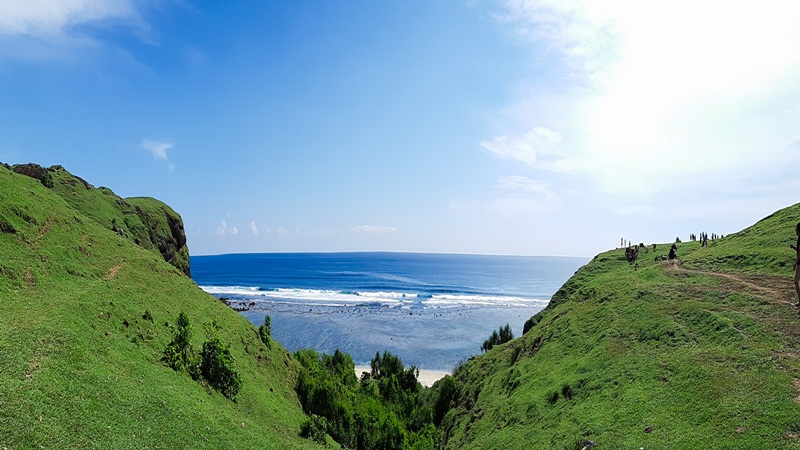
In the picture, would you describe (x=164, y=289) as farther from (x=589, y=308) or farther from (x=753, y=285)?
(x=753, y=285)

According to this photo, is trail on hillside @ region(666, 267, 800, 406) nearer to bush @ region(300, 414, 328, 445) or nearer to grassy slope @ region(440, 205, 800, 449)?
grassy slope @ region(440, 205, 800, 449)

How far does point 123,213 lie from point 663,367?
86.4 m

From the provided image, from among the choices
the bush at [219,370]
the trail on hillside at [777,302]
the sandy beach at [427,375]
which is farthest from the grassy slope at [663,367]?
the sandy beach at [427,375]

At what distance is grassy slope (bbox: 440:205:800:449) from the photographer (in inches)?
867

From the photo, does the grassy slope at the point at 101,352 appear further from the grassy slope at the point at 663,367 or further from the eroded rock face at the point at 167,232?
the eroded rock face at the point at 167,232

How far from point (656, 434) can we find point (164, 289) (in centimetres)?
4133

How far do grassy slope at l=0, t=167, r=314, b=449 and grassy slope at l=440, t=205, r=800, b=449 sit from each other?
21041 millimetres

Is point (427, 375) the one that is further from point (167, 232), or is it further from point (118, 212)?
point (118, 212)

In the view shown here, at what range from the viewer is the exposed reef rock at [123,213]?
200 feet

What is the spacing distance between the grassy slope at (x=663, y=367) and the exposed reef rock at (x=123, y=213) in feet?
195

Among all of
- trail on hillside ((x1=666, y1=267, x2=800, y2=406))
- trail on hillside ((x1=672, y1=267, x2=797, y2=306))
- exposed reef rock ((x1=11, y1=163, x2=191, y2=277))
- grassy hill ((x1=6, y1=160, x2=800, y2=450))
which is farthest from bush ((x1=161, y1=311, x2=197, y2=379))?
trail on hillside ((x1=672, y1=267, x2=797, y2=306))

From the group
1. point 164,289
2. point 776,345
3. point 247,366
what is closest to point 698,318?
point 776,345

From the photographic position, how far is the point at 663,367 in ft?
94.5

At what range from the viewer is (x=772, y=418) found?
19.8 m
